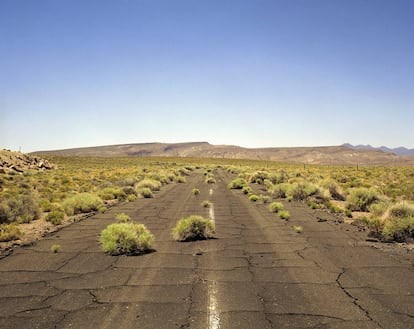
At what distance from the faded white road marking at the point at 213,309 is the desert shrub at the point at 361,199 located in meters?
14.0

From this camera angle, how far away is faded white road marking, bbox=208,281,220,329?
534 centimetres

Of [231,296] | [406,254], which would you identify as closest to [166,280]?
[231,296]

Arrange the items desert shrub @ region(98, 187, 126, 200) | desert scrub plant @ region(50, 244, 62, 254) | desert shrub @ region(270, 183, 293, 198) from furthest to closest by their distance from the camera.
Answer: desert shrub @ region(270, 183, 293, 198) < desert shrub @ region(98, 187, 126, 200) < desert scrub plant @ region(50, 244, 62, 254)

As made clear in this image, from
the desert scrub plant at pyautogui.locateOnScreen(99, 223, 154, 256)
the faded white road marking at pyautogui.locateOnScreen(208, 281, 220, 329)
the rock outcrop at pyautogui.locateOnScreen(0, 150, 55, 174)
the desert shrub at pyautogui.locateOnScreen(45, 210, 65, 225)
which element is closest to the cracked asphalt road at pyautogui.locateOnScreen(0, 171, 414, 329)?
the faded white road marking at pyautogui.locateOnScreen(208, 281, 220, 329)

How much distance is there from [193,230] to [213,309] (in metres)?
5.82

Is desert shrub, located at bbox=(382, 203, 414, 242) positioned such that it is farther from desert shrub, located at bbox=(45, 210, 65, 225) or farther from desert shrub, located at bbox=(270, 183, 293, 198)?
desert shrub, located at bbox=(45, 210, 65, 225)

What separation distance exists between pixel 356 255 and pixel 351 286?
2.72 m

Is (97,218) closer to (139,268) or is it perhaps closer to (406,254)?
(139,268)

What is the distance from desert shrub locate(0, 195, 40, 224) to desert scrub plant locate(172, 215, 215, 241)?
23.3 feet

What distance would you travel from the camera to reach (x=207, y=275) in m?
7.76

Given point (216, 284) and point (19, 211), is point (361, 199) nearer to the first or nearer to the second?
point (216, 284)

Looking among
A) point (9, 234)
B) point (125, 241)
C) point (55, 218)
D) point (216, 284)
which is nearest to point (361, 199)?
point (125, 241)

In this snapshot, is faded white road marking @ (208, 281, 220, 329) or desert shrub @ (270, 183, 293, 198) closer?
faded white road marking @ (208, 281, 220, 329)

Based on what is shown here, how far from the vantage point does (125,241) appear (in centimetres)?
990
